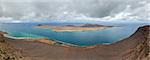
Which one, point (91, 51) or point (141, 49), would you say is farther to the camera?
point (91, 51)

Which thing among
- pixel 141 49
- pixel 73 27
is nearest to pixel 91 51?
pixel 141 49

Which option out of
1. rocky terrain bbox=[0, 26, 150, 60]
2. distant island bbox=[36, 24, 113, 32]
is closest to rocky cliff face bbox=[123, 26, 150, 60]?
rocky terrain bbox=[0, 26, 150, 60]

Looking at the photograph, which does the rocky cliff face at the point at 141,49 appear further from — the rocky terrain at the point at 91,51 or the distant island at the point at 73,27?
the distant island at the point at 73,27

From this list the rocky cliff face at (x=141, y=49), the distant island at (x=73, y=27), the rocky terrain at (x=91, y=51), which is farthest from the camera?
the distant island at (x=73, y=27)

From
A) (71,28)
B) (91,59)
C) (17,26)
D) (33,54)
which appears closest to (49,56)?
(33,54)

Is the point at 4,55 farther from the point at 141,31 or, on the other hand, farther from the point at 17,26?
the point at 17,26

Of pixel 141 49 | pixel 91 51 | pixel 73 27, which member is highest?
pixel 73 27

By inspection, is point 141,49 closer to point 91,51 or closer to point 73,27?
point 91,51

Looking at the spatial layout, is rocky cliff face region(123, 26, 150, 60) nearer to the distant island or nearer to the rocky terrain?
the rocky terrain

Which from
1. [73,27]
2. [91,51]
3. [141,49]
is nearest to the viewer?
[141,49]

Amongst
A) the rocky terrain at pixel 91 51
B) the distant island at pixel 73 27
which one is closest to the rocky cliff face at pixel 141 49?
the rocky terrain at pixel 91 51

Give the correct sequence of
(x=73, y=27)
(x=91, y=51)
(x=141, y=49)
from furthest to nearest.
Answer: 1. (x=73, y=27)
2. (x=91, y=51)
3. (x=141, y=49)
